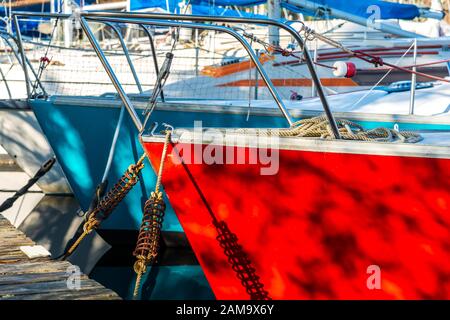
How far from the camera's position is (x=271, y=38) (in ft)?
37.4

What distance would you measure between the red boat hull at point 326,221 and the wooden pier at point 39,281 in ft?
3.16

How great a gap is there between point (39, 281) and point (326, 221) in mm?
1857

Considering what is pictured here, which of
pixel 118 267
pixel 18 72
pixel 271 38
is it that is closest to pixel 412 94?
pixel 118 267

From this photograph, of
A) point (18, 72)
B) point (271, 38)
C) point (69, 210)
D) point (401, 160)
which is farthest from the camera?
point (18, 72)

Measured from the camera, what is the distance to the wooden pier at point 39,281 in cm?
421

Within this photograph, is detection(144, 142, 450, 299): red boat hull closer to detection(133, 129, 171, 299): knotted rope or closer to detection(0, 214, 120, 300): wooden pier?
detection(133, 129, 171, 299): knotted rope

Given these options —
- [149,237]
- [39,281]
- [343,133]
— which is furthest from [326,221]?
[39,281]

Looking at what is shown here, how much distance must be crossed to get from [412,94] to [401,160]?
9.48ft

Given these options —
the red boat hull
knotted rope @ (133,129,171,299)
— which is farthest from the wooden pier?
the red boat hull

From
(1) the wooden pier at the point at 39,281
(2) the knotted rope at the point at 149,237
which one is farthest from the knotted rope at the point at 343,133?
(1) the wooden pier at the point at 39,281

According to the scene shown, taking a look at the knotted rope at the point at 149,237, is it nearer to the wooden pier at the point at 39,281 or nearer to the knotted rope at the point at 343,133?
the wooden pier at the point at 39,281

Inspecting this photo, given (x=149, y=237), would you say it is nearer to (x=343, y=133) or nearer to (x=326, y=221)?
(x=326, y=221)

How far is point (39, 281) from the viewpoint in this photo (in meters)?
4.50
